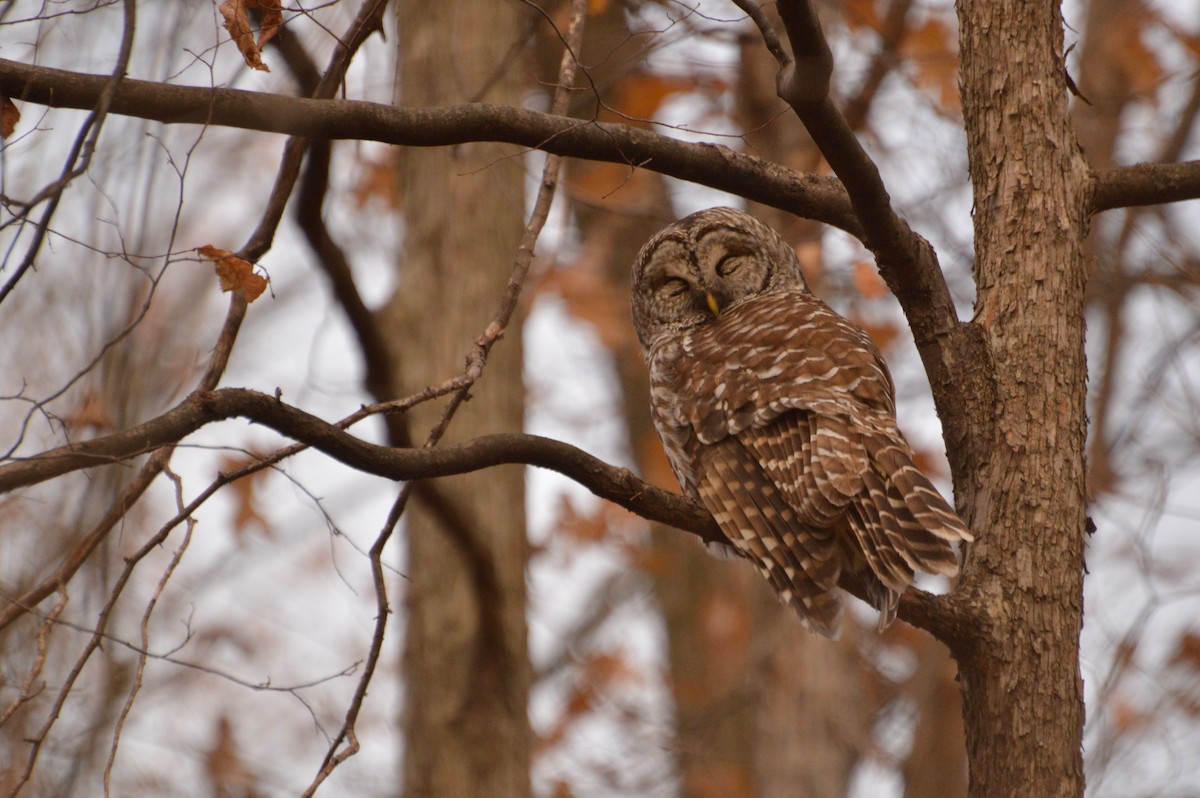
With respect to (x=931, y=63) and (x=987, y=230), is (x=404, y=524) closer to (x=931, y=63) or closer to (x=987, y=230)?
(x=987, y=230)

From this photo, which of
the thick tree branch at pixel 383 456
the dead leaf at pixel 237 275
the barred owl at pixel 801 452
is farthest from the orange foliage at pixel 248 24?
the barred owl at pixel 801 452

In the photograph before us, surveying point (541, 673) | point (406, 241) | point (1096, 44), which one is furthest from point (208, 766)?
point (1096, 44)

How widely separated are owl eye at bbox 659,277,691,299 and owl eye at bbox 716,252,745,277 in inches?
6.1

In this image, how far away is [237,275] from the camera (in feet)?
11.0

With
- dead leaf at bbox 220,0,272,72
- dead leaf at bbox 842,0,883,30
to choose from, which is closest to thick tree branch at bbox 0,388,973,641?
dead leaf at bbox 220,0,272,72

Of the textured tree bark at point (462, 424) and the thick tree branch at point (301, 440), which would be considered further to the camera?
the textured tree bark at point (462, 424)

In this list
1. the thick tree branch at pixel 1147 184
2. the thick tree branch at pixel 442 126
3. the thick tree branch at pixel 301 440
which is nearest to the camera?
the thick tree branch at pixel 301 440

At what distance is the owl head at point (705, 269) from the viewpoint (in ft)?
17.9

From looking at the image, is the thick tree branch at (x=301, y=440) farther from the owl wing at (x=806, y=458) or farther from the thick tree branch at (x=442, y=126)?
the owl wing at (x=806, y=458)

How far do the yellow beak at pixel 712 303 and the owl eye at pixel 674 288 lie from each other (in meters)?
0.15

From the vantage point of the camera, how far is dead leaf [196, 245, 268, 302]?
3.30 metres

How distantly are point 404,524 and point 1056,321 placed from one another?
12.9ft

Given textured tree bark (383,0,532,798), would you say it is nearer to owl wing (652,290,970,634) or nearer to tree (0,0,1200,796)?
tree (0,0,1200,796)

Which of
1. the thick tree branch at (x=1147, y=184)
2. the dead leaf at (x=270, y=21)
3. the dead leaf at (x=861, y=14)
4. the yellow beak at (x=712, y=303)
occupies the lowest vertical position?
the thick tree branch at (x=1147, y=184)
